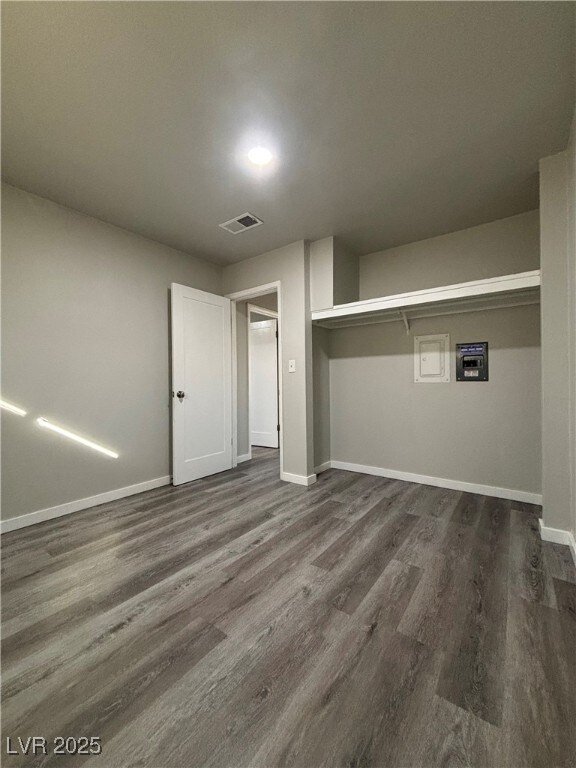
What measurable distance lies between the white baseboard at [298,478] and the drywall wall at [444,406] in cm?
70

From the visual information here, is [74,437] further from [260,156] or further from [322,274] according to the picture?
[322,274]

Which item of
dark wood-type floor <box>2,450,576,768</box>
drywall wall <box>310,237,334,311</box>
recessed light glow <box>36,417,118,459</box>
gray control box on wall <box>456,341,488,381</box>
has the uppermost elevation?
drywall wall <box>310,237,334,311</box>

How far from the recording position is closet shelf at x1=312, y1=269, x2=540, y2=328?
7.62 ft

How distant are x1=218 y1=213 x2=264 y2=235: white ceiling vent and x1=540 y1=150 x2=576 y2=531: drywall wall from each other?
224 cm

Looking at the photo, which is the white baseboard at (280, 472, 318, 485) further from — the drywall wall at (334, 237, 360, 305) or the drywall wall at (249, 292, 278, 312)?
the drywall wall at (249, 292, 278, 312)

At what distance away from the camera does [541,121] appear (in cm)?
177

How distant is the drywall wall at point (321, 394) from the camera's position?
3619 millimetres

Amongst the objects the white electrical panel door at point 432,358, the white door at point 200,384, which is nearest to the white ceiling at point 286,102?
the white door at point 200,384

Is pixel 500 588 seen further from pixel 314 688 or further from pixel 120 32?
pixel 120 32

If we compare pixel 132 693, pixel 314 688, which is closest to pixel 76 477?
pixel 132 693

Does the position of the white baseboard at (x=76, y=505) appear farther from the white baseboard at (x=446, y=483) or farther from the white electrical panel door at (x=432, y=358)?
the white electrical panel door at (x=432, y=358)

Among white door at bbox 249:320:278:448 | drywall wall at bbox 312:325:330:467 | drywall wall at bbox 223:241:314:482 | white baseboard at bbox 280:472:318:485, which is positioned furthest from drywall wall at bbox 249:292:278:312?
white baseboard at bbox 280:472:318:485

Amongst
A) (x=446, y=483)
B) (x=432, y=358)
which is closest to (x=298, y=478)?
(x=446, y=483)

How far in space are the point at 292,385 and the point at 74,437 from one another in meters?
2.13
